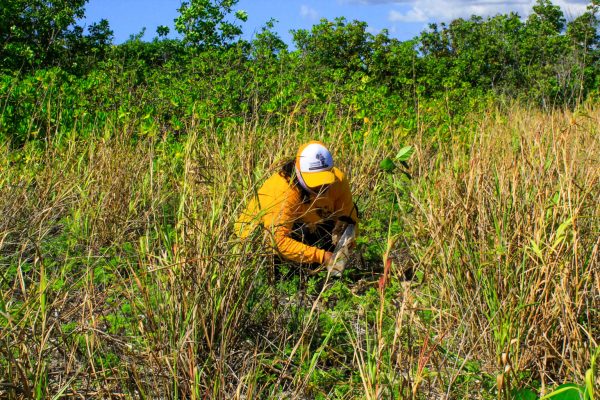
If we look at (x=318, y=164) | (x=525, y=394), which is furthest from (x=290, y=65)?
(x=525, y=394)

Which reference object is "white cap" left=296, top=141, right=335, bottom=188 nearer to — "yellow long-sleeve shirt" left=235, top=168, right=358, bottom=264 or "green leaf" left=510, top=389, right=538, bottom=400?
"yellow long-sleeve shirt" left=235, top=168, right=358, bottom=264

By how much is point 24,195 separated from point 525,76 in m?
9.37

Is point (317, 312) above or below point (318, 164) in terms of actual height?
below

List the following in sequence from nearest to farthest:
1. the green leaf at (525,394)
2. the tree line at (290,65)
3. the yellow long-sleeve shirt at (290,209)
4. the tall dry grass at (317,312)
→ 1. the green leaf at (525,394)
2. the tall dry grass at (317,312)
3. the yellow long-sleeve shirt at (290,209)
4. the tree line at (290,65)

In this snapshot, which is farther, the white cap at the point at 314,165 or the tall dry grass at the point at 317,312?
the white cap at the point at 314,165

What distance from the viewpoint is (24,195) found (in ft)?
13.2

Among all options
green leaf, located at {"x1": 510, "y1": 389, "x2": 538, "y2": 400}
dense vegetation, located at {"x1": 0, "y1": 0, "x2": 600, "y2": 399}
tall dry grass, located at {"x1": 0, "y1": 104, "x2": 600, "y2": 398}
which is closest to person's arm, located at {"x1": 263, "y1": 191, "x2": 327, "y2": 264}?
dense vegetation, located at {"x1": 0, "y1": 0, "x2": 600, "y2": 399}

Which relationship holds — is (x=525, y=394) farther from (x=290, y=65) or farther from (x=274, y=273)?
(x=290, y=65)

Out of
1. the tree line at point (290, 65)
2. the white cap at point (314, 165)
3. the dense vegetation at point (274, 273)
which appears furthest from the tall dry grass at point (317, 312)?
the tree line at point (290, 65)

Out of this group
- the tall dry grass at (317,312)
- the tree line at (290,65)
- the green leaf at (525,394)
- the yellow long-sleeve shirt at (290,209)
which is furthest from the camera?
the tree line at (290,65)

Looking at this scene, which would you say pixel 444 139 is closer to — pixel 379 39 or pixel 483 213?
pixel 483 213

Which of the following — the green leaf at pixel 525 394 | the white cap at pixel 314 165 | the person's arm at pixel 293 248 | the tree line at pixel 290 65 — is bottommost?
the green leaf at pixel 525 394

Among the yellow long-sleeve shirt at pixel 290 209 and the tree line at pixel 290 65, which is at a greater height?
the tree line at pixel 290 65

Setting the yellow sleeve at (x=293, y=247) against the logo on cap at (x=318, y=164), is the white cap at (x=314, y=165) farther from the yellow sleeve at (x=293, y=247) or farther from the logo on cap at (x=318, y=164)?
the yellow sleeve at (x=293, y=247)
